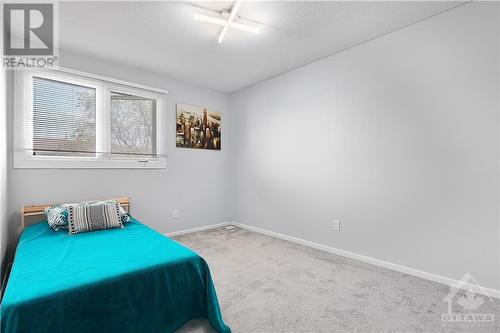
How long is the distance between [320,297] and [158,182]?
9.14ft

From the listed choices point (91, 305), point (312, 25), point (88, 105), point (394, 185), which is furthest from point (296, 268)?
point (88, 105)

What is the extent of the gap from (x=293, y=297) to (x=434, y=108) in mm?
2216

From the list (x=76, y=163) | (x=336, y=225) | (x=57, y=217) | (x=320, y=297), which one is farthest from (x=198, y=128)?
(x=320, y=297)

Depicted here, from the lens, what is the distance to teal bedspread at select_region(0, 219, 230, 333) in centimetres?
125

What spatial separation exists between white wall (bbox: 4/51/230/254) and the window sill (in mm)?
56

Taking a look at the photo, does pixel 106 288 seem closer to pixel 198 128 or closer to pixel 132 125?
pixel 132 125

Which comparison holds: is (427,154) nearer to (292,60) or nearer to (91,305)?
(292,60)

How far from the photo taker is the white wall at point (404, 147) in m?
2.14

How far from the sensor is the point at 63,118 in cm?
305

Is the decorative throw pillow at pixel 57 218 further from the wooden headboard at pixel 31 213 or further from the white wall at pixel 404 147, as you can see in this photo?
the white wall at pixel 404 147

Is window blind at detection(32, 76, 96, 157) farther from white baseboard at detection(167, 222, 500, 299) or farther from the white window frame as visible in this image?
white baseboard at detection(167, 222, 500, 299)

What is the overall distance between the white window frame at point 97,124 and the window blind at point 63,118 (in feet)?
0.17

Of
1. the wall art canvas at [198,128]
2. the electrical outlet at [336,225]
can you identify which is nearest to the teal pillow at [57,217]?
the wall art canvas at [198,128]

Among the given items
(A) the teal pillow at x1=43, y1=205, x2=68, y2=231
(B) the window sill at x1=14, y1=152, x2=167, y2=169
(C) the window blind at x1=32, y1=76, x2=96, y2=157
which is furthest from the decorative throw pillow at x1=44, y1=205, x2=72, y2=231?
(C) the window blind at x1=32, y1=76, x2=96, y2=157
